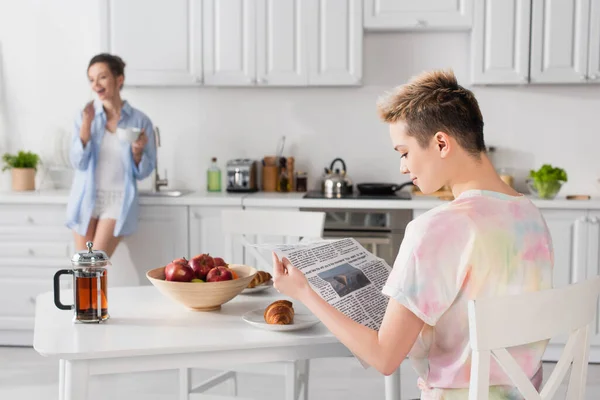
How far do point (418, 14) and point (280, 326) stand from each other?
2932 millimetres

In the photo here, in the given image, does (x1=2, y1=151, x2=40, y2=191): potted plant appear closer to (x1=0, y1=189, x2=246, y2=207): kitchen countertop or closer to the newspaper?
(x1=0, y1=189, x2=246, y2=207): kitchen countertop

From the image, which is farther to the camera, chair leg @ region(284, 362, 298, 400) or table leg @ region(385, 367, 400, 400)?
chair leg @ region(284, 362, 298, 400)

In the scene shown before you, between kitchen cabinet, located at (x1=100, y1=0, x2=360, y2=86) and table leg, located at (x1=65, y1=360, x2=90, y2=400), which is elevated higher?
kitchen cabinet, located at (x1=100, y1=0, x2=360, y2=86)

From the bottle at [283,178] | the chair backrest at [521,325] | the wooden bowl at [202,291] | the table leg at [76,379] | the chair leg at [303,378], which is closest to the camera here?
the chair backrest at [521,325]

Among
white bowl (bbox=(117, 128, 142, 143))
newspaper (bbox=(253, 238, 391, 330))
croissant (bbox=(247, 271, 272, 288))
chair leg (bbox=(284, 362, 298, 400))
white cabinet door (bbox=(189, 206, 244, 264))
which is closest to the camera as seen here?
newspaper (bbox=(253, 238, 391, 330))

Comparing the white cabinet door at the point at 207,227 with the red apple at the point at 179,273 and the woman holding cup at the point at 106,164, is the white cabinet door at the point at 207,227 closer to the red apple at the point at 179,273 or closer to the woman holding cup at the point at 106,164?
the woman holding cup at the point at 106,164

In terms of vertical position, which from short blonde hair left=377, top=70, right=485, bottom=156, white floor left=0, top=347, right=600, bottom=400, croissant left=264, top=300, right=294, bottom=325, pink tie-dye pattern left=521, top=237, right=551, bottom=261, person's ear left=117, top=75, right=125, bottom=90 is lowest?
white floor left=0, top=347, right=600, bottom=400

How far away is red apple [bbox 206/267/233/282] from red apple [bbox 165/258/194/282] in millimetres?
48

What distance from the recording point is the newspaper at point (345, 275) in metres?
1.76

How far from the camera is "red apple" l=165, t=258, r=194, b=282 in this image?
6.45ft

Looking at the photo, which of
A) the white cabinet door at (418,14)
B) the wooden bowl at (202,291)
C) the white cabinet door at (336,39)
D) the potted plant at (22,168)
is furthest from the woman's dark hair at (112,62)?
the wooden bowl at (202,291)

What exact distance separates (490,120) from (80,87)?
249cm

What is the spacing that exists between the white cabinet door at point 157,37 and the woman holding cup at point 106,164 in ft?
1.00

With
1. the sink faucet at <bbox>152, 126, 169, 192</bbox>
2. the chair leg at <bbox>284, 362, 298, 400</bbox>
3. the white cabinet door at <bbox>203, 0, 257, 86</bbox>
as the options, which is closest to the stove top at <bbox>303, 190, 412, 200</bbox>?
the white cabinet door at <bbox>203, 0, 257, 86</bbox>
